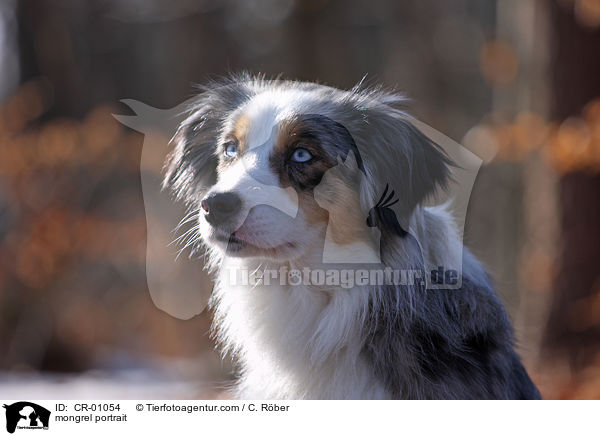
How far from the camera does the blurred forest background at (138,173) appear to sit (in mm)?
3299

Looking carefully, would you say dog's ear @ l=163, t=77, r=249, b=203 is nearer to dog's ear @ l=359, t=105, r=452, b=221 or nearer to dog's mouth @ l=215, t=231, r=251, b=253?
dog's mouth @ l=215, t=231, r=251, b=253

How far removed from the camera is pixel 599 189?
10.9 ft

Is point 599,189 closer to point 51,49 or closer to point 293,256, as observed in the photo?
point 293,256

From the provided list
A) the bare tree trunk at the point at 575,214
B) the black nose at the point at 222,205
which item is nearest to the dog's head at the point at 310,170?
the black nose at the point at 222,205

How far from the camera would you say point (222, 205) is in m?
1.73

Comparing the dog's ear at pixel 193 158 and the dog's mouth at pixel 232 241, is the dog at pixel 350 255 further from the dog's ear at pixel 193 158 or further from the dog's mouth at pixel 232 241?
the dog's ear at pixel 193 158

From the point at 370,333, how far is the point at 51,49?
8.82ft

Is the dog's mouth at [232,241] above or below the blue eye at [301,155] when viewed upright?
below

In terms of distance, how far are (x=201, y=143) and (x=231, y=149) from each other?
0.73ft

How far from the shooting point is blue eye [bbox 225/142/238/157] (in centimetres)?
202

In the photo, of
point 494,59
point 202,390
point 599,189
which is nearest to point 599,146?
point 599,189

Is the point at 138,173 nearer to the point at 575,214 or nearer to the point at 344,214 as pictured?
the point at 344,214
